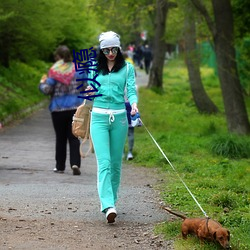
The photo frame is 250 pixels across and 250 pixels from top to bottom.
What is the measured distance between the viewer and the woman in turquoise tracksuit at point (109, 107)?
7.27 m

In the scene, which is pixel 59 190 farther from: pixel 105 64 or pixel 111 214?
pixel 105 64

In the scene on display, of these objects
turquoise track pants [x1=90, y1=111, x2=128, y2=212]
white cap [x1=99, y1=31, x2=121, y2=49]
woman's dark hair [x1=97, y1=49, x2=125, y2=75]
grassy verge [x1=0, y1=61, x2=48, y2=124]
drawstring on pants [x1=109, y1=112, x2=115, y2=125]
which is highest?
white cap [x1=99, y1=31, x2=121, y2=49]

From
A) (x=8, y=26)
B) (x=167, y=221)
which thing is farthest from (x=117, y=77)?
(x=8, y=26)

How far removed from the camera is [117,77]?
7.38 metres

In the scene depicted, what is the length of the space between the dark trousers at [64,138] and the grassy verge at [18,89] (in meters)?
6.68

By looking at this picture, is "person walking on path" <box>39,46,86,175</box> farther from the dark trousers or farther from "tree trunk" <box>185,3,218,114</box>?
"tree trunk" <box>185,3,218,114</box>

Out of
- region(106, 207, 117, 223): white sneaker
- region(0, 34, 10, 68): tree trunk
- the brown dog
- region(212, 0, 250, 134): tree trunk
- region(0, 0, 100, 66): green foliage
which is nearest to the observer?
the brown dog

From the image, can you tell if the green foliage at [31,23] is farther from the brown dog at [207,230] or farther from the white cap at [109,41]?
the brown dog at [207,230]

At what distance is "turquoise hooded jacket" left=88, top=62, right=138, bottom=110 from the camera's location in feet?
24.1

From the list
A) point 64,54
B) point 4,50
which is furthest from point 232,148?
point 4,50

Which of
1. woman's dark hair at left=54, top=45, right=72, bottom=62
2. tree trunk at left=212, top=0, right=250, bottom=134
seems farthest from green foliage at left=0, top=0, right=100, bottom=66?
woman's dark hair at left=54, top=45, right=72, bottom=62

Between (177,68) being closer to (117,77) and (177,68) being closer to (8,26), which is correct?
(8,26)

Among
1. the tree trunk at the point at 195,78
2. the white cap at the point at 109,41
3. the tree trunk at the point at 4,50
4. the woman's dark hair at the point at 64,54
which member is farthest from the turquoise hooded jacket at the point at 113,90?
the tree trunk at the point at 195,78

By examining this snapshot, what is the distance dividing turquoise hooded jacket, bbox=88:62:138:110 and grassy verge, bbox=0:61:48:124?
10.6m
